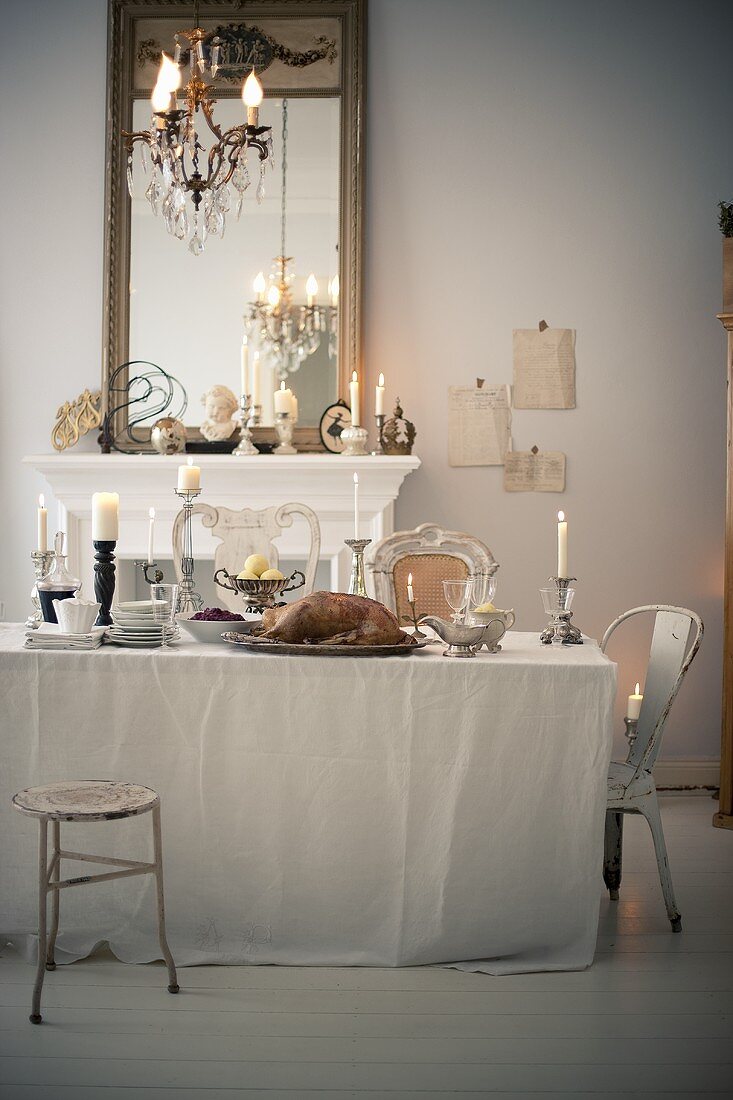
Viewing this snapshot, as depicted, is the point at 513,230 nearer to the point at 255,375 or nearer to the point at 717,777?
the point at 255,375

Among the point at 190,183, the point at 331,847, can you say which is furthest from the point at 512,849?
the point at 190,183

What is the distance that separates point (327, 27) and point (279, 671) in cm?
293

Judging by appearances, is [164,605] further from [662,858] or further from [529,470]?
[529,470]

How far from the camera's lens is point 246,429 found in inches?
168

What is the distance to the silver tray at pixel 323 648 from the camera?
2.53 meters

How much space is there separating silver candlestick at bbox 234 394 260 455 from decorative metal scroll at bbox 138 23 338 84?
1.28 metres

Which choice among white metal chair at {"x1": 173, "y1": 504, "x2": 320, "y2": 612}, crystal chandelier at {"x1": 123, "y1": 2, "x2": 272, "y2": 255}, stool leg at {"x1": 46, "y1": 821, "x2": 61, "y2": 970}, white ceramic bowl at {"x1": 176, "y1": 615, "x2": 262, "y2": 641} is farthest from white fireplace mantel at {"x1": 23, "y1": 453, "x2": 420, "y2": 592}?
stool leg at {"x1": 46, "y1": 821, "x2": 61, "y2": 970}

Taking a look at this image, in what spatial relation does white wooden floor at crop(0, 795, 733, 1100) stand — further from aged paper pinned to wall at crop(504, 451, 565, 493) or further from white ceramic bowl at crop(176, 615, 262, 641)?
aged paper pinned to wall at crop(504, 451, 565, 493)

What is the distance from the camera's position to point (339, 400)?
14.3 feet

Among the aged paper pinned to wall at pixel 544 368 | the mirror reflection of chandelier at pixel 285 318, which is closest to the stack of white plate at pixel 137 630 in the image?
the mirror reflection of chandelier at pixel 285 318

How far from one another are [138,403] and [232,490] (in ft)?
1.72

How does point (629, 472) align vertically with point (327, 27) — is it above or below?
below

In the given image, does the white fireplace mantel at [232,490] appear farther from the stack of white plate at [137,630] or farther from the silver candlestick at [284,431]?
the stack of white plate at [137,630]

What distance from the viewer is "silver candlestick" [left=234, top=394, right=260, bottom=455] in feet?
13.9
